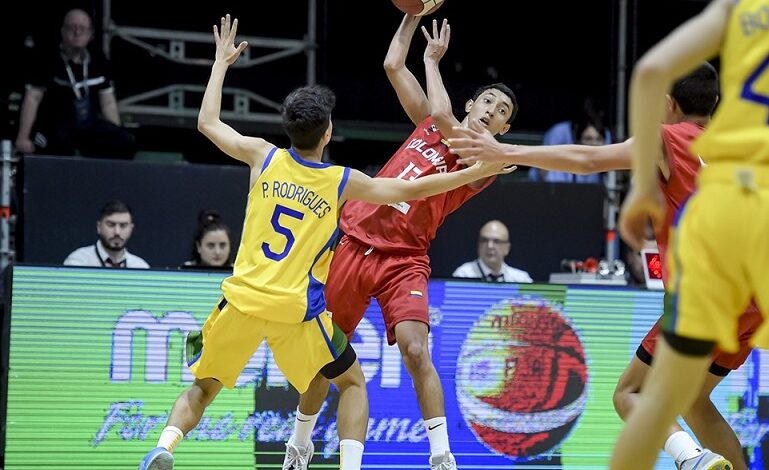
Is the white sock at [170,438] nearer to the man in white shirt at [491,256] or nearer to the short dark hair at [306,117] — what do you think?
the short dark hair at [306,117]

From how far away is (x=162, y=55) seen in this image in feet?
35.0

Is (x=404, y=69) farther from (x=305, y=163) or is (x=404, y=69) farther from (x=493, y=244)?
(x=493, y=244)

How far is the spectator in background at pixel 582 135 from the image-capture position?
10.6 m

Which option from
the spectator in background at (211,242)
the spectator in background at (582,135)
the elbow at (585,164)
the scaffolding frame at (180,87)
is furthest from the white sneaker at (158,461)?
the spectator in background at (582,135)

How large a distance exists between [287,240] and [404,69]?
1596 mm

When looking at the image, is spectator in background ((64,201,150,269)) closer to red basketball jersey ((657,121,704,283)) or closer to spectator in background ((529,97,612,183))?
spectator in background ((529,97,612,183))

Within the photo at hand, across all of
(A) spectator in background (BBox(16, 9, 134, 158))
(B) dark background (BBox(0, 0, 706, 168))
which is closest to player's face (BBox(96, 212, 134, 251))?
(A) spectator in background (BBox(16, 9, 134, 158))

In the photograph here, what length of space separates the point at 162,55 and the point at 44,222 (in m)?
2.69

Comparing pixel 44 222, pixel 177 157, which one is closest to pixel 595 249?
pixel 177 157

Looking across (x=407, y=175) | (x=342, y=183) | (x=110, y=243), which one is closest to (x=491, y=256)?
(x=407, y=175)

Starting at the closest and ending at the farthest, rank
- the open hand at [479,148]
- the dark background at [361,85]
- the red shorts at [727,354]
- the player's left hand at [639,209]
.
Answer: the player's left hand at [639,209], the open hand at [479,148], the red shorts at [727,354], the dark background at [361,85]

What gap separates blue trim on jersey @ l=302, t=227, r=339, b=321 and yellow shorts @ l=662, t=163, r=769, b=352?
88.7 inches

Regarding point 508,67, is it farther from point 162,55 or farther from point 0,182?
point 0,182

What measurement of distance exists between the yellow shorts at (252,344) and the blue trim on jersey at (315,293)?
0.06 meters
